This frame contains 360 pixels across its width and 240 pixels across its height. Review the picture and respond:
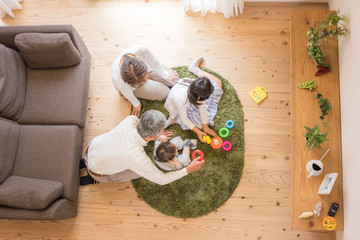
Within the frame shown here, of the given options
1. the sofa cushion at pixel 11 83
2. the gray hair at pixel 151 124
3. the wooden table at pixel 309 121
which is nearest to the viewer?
the gray hair at pixel 151 124

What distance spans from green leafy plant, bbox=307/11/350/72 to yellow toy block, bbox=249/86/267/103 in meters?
0.63

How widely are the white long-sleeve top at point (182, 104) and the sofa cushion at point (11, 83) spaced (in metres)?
1.41

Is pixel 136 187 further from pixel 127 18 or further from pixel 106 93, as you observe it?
pixel 127 18

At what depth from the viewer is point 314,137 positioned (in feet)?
7.25

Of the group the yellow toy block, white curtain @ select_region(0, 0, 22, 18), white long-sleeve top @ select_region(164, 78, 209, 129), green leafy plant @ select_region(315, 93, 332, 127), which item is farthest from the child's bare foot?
white curtain @ select_region(0, 0, 22, 18)

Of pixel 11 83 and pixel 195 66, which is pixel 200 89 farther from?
pixel 11 83

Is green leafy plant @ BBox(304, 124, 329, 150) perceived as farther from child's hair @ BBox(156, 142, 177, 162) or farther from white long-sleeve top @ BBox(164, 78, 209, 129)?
child's hair @ BBox(156, 142, 177, 162)

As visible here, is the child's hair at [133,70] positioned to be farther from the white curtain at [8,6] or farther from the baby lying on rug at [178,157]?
the white curtain at [8,6]

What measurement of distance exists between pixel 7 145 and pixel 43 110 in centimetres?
43

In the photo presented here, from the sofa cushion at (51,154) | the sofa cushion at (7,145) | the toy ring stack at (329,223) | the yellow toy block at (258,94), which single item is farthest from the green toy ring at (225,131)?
the sofa cushion at (7,145)

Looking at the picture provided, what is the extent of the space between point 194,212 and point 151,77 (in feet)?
4.47

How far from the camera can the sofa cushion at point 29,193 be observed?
2.32 meters

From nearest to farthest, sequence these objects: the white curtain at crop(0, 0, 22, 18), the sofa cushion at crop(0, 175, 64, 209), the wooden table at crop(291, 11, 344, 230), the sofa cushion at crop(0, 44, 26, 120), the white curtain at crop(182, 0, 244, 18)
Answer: the wooden table at crop(291, 11, 344, 230)
the sofa cushion at crop(0, 175, 64, 209)
the sofa cushion at crop(0, 44, 26, 120)
the white curtain at crop(182, 0, 244, 18)
the white curtain at crop(0, 0, 22, 18)

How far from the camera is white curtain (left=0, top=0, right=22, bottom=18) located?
3.41 m
